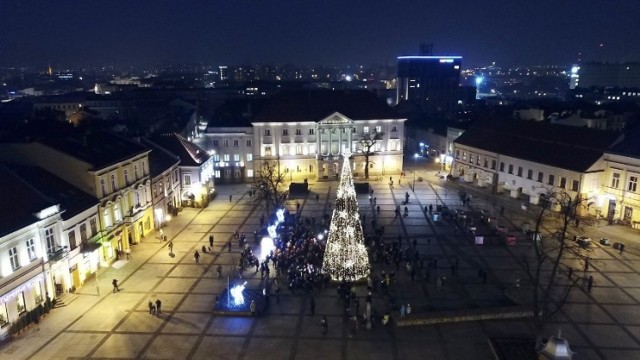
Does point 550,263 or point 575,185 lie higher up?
point 575,185

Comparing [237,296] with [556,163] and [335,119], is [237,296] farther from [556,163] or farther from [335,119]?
[335,119]

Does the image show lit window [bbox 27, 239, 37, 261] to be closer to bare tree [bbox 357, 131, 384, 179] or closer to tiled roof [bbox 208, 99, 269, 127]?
tiled roof [bbox 208, 99, 269, 127]

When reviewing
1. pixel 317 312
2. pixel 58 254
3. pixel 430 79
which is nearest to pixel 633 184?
pixel 317 312

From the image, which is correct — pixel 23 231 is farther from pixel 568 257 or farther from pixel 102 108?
pixel 102 108

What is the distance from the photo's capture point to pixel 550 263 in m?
39.3

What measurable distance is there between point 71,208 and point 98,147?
29.7ft

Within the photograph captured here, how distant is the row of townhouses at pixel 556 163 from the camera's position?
49406 mm

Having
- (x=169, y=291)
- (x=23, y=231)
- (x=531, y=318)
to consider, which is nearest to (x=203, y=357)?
(x=169, y=291)

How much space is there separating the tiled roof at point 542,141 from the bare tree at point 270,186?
1123 inches

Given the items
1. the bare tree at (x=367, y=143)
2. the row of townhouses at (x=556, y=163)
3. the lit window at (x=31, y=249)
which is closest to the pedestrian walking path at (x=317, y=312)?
the lit window at (x=31, y=249)

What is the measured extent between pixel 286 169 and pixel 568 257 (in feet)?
140

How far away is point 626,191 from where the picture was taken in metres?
48.9

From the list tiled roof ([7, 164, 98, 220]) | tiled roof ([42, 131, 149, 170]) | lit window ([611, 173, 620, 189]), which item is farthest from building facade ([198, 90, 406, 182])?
tiled roof ([7, 164, 98, 220])

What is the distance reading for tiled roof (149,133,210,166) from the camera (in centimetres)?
5734
